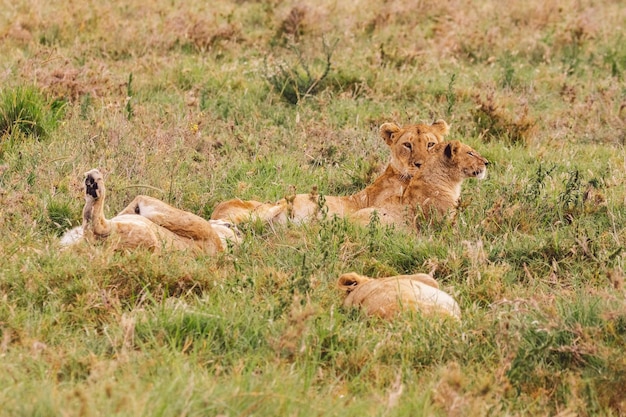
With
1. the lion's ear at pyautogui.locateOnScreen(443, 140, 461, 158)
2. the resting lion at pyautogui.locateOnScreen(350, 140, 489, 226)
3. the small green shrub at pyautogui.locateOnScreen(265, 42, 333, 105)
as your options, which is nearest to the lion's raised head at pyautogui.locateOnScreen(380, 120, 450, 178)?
the resting lion at pyautogui.locateOnScreen(350, 140, 489, 226)

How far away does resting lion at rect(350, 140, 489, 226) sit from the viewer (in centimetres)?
755

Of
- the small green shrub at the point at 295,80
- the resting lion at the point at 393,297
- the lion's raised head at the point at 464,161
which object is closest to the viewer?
the resting lion at the point at 393,297

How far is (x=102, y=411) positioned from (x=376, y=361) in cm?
154

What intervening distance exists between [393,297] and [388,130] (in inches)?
132

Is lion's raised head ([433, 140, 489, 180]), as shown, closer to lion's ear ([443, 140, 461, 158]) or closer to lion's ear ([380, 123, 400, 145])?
lion's ear ([443, 140, 461, 158])

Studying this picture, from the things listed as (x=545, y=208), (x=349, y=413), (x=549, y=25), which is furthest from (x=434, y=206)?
(x=549, y=25)

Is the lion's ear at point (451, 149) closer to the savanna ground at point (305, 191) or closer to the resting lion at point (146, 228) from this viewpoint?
the savanna ground at point (305, 191)

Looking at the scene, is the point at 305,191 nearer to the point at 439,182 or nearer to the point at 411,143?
the point at 411,143

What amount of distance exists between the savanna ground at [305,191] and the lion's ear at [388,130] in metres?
0.26

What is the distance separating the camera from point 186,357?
4.37 metres

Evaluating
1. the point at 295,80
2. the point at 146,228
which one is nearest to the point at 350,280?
the point at 146,228

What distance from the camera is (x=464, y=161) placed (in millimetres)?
7730

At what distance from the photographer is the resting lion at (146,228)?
6000mm

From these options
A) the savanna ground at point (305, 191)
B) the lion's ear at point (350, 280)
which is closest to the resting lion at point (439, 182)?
the savanna ground at point (305, 191)
